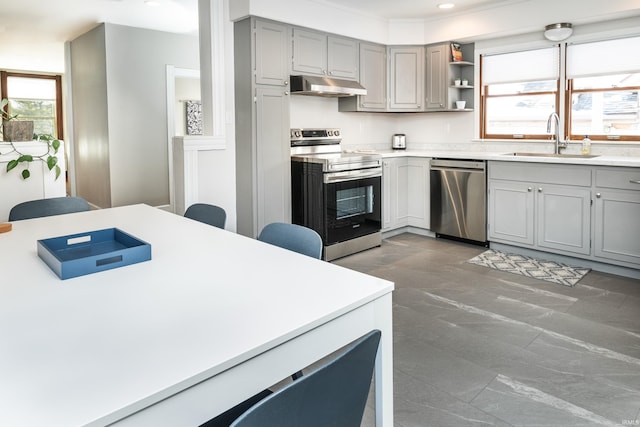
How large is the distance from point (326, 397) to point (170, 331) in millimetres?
425

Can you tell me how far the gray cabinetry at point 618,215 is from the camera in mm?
3750

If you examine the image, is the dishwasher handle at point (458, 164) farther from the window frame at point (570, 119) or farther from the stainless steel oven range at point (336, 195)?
the window frame at point (570, 119)

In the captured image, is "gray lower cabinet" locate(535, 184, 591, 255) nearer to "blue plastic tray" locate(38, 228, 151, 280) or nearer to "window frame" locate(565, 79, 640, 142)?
"window frame" locate(565, 79, 640, 142)

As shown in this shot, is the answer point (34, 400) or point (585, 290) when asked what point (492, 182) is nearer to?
point (585, 290)

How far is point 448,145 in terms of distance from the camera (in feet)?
18.7

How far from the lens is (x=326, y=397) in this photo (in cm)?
87

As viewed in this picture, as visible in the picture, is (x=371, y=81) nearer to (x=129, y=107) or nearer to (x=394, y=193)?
(x=394, y=193)

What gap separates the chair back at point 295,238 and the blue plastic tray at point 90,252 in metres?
0.57

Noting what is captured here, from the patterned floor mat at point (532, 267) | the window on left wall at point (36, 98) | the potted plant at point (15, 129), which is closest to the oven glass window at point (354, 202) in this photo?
the patterned floor mat at point (532, 267)

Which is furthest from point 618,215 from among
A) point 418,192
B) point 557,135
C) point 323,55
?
point 323,55

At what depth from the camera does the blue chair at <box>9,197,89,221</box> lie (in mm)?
2660

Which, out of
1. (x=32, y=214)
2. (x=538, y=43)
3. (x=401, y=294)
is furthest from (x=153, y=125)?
(x=538, y=43)

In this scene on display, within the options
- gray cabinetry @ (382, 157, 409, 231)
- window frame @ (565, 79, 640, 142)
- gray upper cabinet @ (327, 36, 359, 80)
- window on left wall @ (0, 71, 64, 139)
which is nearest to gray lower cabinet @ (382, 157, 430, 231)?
gray cabinetry @ (382, 157, 409, 231)

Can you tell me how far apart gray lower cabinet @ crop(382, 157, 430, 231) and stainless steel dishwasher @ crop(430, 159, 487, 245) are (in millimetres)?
162
